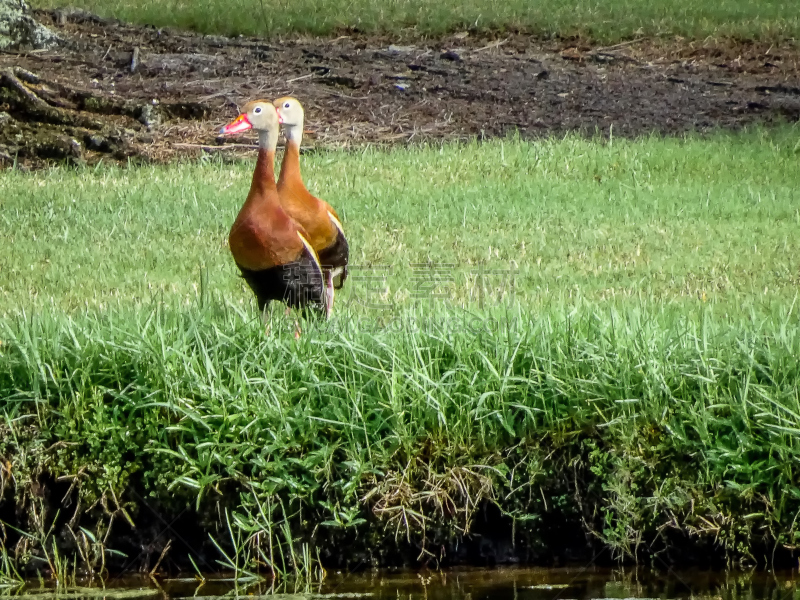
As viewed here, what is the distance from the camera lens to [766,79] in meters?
13.8

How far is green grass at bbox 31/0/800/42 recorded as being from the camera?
16297mm

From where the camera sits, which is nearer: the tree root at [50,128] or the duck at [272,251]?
the duck at [272,251]

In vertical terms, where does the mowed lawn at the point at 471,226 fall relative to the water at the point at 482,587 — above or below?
above

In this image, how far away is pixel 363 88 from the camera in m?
12.5

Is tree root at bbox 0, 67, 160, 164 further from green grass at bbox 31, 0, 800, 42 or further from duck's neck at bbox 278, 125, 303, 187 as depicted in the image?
green grass at bbox 31, 0, 800, 42

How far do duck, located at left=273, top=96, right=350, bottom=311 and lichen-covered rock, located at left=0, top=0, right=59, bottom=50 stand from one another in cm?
816

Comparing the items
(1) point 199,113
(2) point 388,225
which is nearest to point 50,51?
(1) point 199,113

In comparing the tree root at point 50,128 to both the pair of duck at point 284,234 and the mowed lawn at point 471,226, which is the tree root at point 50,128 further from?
the pair of duck at point 284,234

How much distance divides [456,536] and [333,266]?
Answer: 178cm

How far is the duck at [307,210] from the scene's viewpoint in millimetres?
5691

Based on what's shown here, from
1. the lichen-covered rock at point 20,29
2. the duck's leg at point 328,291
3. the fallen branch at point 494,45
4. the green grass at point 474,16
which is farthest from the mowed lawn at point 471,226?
the green grass at point 474,16

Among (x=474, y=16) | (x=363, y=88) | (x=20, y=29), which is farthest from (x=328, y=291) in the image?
(x=474, y=16)

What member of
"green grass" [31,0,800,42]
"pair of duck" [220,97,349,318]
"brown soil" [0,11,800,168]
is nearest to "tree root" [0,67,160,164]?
"brown soil" [0,11,800,168]

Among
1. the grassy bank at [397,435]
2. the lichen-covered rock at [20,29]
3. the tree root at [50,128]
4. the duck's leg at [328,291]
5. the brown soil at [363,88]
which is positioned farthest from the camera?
the lichen-covered rock at [20,29]
